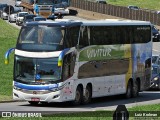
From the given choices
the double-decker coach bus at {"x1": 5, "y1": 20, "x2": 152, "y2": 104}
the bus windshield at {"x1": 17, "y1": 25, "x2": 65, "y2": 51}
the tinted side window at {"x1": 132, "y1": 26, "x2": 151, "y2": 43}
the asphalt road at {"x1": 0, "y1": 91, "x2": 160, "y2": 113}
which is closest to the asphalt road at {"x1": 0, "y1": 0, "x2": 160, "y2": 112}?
the asphalt road at {"x1": 0, "y1": 91, "x2": 160, "y2": 113}

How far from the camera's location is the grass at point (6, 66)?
33375 mm

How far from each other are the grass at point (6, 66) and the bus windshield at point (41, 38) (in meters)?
3.18

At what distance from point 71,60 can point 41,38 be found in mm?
1484

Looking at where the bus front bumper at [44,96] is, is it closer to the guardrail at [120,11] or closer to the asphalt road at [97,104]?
the asphalt road at [97,104]

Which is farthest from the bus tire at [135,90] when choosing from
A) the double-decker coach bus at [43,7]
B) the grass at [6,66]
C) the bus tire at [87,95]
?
→ the double-decker coach bus at [43,7]

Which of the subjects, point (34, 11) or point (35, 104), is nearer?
point (35, 104)

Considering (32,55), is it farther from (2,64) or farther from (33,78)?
(2,64)

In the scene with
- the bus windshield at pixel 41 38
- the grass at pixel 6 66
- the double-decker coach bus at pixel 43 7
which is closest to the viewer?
the bus windshield at pixel 41 38

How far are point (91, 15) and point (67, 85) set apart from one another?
65769 millimetres

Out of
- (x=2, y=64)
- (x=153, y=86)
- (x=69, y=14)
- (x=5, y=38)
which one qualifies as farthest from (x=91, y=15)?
(x=153, y=86)

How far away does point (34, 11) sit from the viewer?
285ft

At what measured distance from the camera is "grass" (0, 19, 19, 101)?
3338 centimetres

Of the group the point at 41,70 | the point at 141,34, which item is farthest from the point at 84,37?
the point at 141,34

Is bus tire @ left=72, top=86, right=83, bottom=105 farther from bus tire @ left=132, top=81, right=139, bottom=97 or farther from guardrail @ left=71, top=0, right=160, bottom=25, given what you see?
guardrail @ left=71, top=0, right=160, bottom=25
